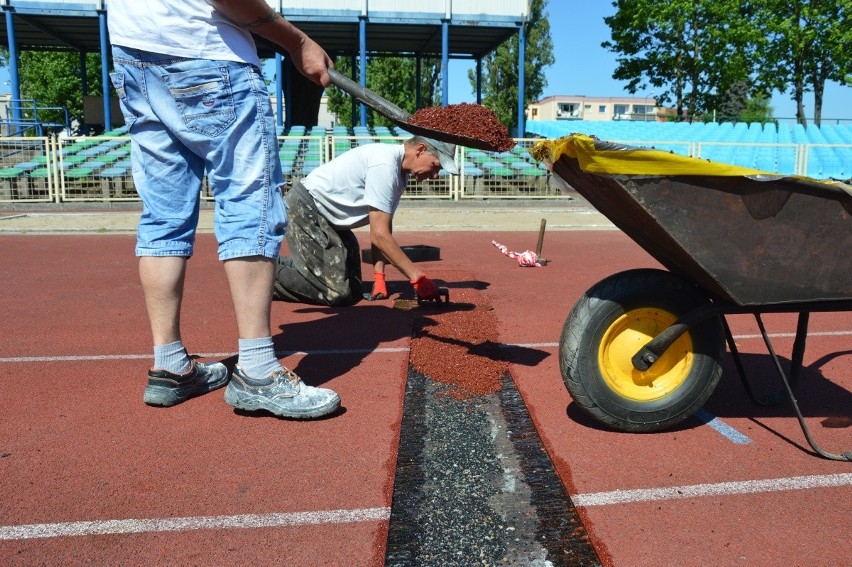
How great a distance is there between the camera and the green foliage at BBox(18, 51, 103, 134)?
4188 centimetres

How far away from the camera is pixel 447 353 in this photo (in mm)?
4426

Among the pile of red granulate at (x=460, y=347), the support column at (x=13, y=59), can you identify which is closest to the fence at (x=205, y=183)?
the support column at (x=13, y=59)

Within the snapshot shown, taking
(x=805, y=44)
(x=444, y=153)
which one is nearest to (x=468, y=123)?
(x=444, y=153)

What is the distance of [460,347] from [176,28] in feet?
8.00

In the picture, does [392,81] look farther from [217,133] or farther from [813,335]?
[217,133]

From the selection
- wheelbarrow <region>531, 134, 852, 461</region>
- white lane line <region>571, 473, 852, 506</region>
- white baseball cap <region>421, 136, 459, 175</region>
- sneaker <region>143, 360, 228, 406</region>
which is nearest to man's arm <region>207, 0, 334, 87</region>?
wheelbarrow <region>531, 134, 852, 461</region>

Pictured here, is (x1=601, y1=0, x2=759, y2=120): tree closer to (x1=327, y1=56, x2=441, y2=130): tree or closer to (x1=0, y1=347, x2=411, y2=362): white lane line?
(x1=327, y1=56, x2=441, y2=130): tree

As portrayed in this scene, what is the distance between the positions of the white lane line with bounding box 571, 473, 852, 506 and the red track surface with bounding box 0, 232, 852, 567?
0.02 metres

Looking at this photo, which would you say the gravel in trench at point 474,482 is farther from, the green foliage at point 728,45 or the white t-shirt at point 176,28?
the green foliage at point 728,45

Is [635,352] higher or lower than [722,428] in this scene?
higher

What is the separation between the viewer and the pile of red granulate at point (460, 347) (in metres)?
3.93

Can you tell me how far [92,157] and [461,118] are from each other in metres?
16.0

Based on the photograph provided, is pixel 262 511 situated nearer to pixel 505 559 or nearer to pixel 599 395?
pixel 505 559

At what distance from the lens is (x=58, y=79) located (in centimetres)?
4203
